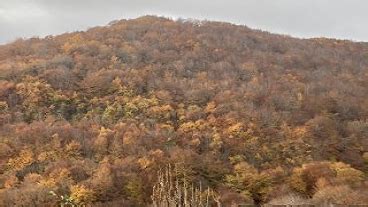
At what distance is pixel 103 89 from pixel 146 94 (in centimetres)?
963

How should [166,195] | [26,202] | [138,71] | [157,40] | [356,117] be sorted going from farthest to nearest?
[157,40] → [138,71] → [356,117] → [26,202] → [166,195]

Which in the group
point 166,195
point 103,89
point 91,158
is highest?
point 166,195

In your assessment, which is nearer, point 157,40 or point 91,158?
point 91,158

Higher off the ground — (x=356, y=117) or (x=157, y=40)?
(x=157, y=40)

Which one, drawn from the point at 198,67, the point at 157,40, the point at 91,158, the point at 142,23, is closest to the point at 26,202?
the point at 91,158

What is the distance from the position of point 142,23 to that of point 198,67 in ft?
130

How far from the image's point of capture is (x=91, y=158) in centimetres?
8888

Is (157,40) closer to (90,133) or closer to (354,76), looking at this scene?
(354,76)

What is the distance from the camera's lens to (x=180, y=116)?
109 m

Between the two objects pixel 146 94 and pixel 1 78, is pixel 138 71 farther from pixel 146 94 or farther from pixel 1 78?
pixel 1 78

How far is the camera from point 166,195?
969cm

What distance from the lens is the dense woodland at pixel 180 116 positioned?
76.4m

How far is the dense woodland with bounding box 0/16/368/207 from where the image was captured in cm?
7638

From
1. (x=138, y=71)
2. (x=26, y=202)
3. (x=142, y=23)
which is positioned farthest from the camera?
(x=142, y=23)
